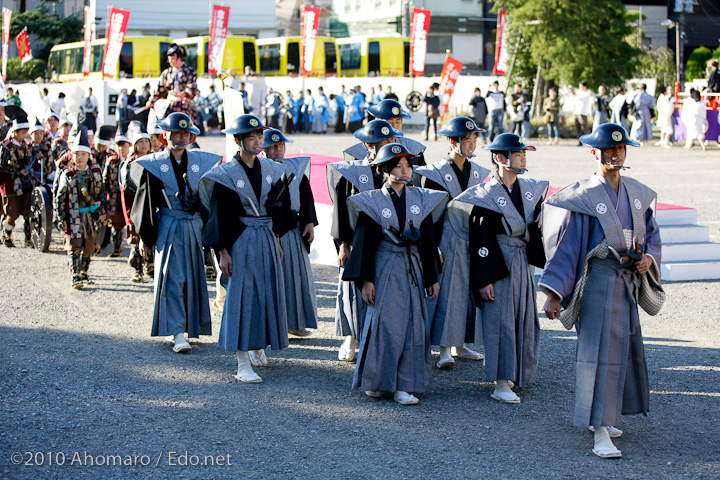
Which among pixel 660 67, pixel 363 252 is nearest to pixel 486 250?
pixel 363 252

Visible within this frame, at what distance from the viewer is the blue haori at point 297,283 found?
7051 millimetres

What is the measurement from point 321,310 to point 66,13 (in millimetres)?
48498

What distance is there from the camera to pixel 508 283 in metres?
5.95

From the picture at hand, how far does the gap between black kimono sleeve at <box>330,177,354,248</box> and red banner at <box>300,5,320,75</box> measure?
2756 centimetres

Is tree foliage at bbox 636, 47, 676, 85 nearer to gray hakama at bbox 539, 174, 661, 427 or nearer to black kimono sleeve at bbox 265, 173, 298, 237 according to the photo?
black kimono sleeve at bbox 265, 173, 298, 237

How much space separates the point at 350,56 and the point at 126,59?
9.81m

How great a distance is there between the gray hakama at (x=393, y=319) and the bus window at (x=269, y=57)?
35.3 meters

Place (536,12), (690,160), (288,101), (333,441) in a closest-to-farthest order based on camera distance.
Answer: (333,441) → (690,160) → (536,12) → (288,101)

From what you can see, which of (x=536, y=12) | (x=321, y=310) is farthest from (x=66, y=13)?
(x=321, y=310)

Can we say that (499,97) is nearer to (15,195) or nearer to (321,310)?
(15,195)

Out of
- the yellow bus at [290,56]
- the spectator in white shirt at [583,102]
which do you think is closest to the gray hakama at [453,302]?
the spectator in white shirt at [583,102]

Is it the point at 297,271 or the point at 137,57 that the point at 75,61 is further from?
the point at 297,271

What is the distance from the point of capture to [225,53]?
38750mm

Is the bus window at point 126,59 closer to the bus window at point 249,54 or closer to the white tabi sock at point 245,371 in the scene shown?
the bus window at point 249,54
